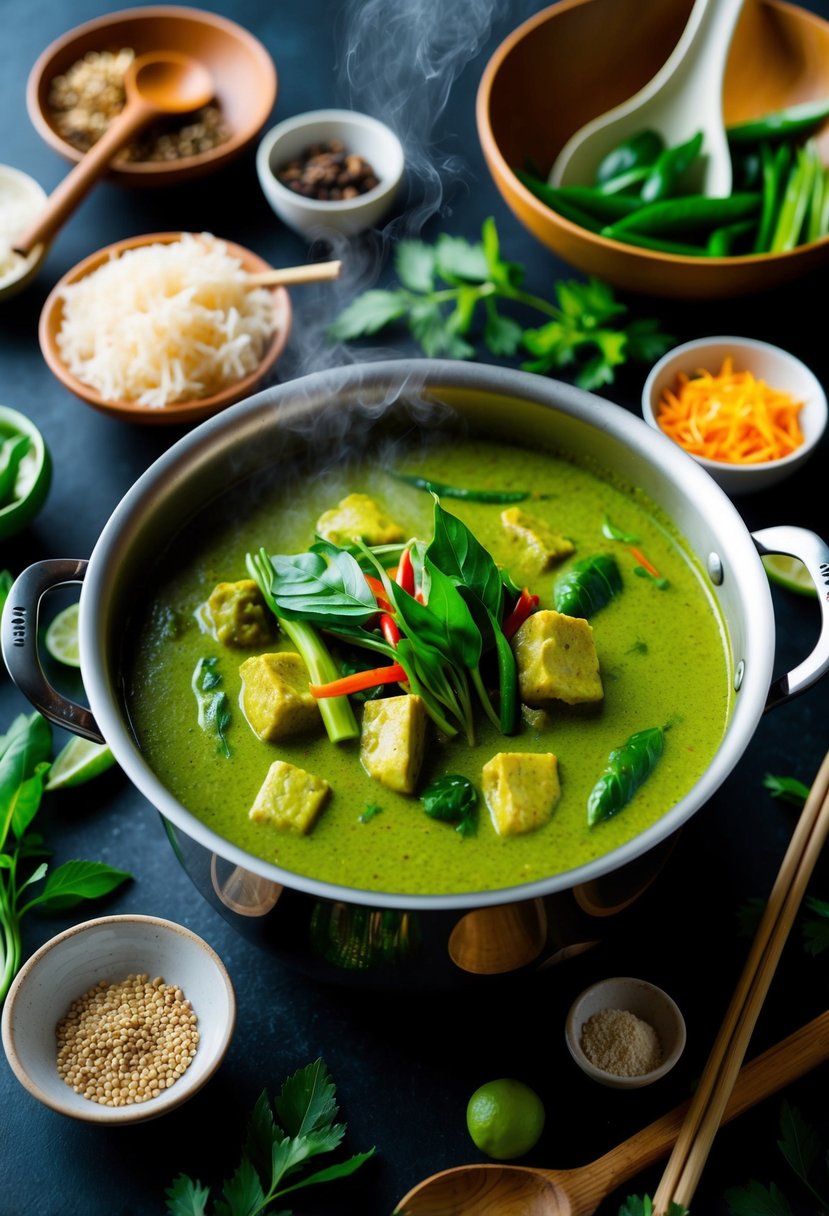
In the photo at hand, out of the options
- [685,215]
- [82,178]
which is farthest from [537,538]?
[82,178]

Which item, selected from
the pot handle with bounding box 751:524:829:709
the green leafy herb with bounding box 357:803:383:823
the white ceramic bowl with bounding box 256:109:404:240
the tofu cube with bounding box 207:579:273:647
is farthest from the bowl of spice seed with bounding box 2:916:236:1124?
the white ceramic bowl with bounding box 256:109:404:240

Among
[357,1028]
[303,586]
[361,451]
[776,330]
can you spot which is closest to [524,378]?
[361,451]

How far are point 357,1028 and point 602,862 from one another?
2.77 feet

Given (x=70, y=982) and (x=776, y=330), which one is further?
(x=776, y=330)

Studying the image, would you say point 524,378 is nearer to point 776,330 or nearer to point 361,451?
point 361,451

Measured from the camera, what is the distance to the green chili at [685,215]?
12.3 ft

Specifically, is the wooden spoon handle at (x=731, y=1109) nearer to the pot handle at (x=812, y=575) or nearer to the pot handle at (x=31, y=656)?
the pot handle at (x=812, y=575)


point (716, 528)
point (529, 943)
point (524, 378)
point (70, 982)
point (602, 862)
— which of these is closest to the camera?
point (602, 862)

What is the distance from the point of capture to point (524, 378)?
3039 mm

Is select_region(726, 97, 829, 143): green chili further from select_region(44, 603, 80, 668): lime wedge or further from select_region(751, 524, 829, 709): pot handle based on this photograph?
select_region(44, 603, 80, 668): lime wedge

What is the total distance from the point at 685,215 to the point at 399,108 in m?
1.19

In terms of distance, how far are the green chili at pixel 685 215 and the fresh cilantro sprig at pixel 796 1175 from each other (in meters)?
2.61

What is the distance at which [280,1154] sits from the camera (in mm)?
2309

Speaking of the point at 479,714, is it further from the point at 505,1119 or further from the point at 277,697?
the point at 505,1119
